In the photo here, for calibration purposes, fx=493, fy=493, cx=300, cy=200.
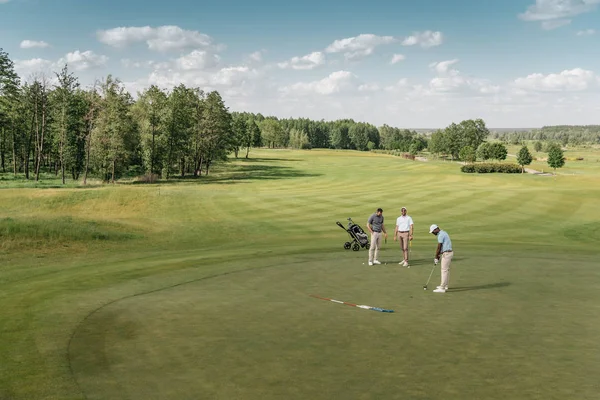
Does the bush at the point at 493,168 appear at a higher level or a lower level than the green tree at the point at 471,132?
lower

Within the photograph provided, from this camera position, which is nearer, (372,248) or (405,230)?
(405,230)

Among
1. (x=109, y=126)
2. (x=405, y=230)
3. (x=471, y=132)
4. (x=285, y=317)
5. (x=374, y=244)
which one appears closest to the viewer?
(x=285, y=317)

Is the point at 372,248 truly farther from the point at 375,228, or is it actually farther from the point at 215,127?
the point at 215,127

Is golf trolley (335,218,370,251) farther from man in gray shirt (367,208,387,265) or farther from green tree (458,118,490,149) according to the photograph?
green tree (458,118,490,149)

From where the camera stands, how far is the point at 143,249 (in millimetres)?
30047

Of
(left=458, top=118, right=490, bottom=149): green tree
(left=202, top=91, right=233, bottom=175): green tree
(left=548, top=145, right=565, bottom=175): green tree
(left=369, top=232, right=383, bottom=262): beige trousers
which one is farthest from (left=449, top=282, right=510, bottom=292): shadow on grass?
(left=458, top=118, right=490, bottom=149): green tree

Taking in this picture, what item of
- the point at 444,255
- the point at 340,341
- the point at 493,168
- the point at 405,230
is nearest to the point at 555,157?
the point at 493,168

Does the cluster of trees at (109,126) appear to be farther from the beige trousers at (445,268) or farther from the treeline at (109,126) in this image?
the beige trousers at (445,268)

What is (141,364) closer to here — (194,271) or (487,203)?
(194,271)

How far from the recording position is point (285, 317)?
47.8ft

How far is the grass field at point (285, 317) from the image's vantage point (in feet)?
33.0

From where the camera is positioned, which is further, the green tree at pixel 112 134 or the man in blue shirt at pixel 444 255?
the green tree at pixel 112 134

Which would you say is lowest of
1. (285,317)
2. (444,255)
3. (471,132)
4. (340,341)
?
(285,317)

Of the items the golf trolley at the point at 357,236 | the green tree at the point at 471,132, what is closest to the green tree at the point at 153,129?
the golf trolley at the point at 357,236
